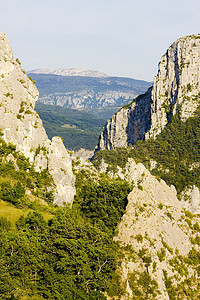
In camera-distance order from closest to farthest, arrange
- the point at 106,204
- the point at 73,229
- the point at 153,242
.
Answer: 1. the point at 73,229
2. the point at 153,242
3. the point at 106,204

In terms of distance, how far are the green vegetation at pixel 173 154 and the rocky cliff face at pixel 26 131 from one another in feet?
274

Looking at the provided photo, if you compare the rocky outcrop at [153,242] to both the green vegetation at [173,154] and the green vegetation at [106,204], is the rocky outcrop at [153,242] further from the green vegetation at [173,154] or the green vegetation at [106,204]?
the green vegetation at [173,154]

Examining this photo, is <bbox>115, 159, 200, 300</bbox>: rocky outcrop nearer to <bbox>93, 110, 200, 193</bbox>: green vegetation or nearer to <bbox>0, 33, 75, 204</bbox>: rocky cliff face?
<bbox>0, 33, 75, 204</bbox>: rocky cliff face

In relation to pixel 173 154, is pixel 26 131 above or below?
above

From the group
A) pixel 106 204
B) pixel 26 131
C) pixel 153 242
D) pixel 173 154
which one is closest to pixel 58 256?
pixel 153 242

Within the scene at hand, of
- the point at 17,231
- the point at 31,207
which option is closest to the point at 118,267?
the point at 17,231

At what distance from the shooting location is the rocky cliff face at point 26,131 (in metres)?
72.4

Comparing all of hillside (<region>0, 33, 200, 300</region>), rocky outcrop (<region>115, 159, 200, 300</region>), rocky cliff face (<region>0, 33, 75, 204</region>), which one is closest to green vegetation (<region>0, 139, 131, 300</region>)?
hillside (<region>0, 33, 200, 300</region>)

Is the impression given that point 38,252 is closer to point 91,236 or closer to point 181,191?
point 91,236

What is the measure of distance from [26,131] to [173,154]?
390ft

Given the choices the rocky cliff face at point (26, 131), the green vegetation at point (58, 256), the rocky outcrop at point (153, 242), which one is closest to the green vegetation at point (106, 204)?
the green vegetation at point (58, 256)

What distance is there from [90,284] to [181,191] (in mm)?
129025

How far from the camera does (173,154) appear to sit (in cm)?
18112

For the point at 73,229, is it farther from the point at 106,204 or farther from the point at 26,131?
the point at 26,131
